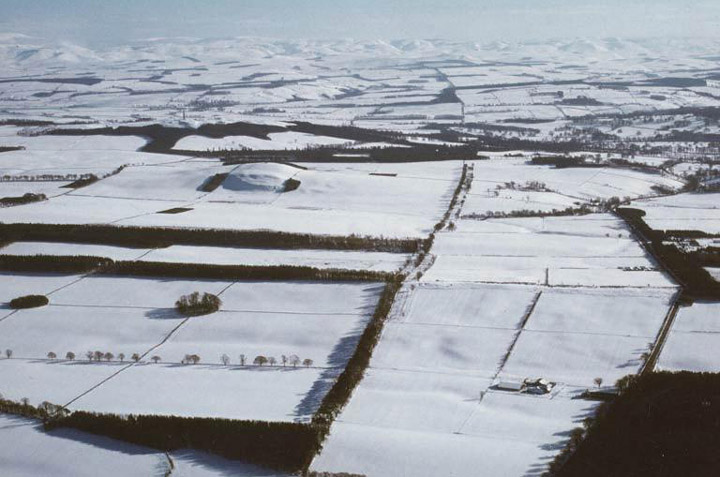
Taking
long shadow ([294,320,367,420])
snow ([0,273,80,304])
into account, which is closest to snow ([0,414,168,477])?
long shadow ([294,320,367,420])

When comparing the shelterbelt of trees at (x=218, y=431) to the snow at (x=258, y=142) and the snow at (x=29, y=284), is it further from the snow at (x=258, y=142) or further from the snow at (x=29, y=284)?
the snow at (x=258, y=142)

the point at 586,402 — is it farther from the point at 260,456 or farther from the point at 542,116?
the point at 542,116

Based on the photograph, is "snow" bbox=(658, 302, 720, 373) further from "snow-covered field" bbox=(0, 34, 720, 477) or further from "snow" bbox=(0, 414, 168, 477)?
"snow" bbox=(0, 414, 168, 477)

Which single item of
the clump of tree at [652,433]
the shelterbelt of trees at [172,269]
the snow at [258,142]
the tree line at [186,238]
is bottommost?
the snow at [258,142]

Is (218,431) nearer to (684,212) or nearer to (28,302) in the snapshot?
(28,302)

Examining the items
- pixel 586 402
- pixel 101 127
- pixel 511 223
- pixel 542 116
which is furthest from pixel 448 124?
pixel 586 402

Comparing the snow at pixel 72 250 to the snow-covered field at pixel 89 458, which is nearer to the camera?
the snow-covered field at pixel 89 458

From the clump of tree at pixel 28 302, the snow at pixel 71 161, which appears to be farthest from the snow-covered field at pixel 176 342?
the snow at pixel 71 161
